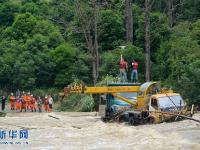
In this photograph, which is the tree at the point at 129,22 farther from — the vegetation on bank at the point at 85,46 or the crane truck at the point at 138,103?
the crane truck at the point at 138,103

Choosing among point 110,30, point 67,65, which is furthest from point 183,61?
point 110,30

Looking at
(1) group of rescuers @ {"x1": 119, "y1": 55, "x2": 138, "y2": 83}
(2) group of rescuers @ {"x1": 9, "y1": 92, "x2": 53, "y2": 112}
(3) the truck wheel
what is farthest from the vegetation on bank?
(3) the truck wheel

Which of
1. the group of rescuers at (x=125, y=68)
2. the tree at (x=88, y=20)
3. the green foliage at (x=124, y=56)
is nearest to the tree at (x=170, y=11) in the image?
the green foliage at (x=124, y=56)

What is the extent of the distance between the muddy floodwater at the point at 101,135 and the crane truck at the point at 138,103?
559 millimetres

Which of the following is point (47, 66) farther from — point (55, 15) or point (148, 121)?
point (148, 121)

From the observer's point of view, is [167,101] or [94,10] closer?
[167,101]

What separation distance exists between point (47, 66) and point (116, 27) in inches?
288

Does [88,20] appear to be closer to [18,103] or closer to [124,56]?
[124,56]

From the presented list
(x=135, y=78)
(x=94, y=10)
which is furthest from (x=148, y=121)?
(x=94, y=10)

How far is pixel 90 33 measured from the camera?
179 feet

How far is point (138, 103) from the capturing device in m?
32.8

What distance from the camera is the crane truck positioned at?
31.1 m

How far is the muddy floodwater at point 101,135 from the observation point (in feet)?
77.5

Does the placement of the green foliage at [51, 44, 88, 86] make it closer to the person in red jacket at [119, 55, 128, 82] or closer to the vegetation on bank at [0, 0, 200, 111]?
the vegetation on bank at [0, 0, 200, 111]
